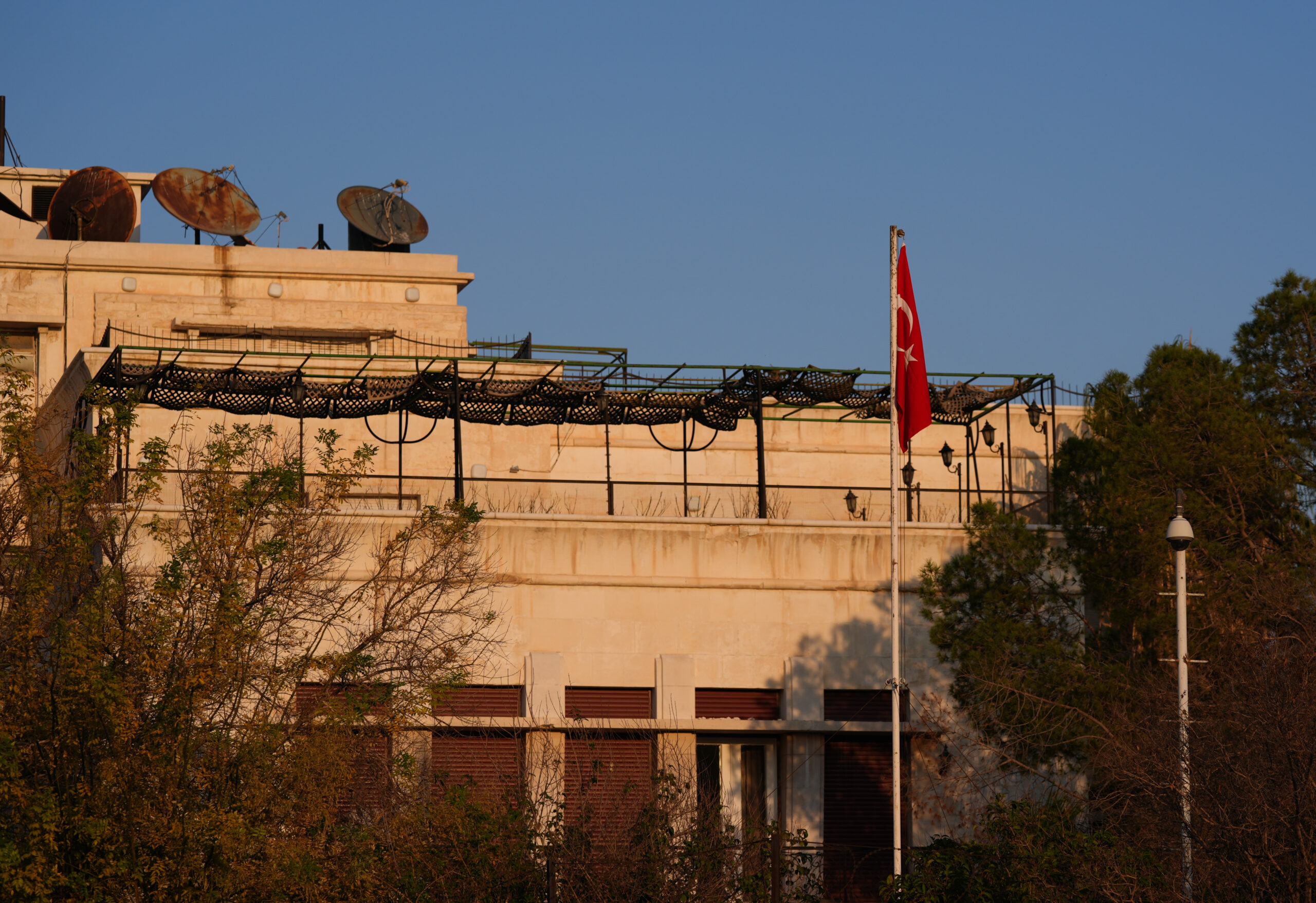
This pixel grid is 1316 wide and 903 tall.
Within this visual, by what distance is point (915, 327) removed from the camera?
2173 cm

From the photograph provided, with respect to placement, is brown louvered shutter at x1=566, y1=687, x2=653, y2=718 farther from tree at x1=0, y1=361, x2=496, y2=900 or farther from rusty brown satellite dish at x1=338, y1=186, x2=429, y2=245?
rusty brown satellite dish at x1=338, y1=186, x2=429, y2=245

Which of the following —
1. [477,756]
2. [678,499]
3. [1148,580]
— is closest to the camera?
[1148,580]

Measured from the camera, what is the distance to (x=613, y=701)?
28.4m

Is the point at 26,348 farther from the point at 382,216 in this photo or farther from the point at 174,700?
the point at 174,700

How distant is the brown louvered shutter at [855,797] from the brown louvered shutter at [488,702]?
533 centimetres

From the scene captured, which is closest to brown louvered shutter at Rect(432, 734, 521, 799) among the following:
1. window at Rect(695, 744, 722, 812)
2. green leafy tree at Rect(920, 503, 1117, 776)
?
window at Rect(695, 744, 722, 812)

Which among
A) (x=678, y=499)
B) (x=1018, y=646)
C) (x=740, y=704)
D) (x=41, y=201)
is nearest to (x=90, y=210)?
(x=41, y=201)

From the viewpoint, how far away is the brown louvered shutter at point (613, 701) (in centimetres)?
2823

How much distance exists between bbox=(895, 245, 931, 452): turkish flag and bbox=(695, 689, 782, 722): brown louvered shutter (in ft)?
27.5

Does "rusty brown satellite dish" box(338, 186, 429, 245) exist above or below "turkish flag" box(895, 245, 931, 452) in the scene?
above

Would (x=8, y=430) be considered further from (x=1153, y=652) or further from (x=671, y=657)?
(x=1153, y=652)

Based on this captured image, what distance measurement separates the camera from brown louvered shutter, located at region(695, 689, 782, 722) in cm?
2869

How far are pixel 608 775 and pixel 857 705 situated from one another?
5.10 metres

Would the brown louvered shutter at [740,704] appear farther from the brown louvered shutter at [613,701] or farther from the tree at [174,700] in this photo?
the tree at [174,700]
